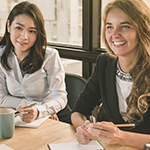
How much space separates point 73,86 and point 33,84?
356 mm

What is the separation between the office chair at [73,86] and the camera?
207 cm

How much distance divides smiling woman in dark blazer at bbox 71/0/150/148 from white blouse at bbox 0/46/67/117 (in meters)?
0.34

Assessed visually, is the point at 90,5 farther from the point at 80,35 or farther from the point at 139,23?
the point at 139,23

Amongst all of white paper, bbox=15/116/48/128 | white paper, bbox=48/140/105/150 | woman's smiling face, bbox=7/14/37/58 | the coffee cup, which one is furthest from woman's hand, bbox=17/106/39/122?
woman's smiling face, bbox=7/14/37/58

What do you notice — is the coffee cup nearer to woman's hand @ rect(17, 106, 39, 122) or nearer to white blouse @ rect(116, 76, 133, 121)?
woman's hand @ rect(17, 106, 39, 122)

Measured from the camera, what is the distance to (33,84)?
1.99 metres

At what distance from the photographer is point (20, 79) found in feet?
6.66

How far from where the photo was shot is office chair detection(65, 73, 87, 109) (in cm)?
207

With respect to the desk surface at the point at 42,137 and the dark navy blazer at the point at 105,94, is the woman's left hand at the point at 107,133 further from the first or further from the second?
the dark navy blazer at the point at 105,94

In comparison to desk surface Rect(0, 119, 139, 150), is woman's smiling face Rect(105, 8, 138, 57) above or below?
above

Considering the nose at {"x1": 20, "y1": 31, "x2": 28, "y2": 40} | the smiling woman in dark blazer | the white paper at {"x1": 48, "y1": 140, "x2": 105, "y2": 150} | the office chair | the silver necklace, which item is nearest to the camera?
the white paper at {"x1": 48, "y1": 140, "x2": 105, "y2": 150}

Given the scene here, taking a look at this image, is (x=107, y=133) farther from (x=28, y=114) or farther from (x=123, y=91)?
(x=28, y=114)

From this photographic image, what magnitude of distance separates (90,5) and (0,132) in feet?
4.96

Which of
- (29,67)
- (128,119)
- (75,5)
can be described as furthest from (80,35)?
(128,119)
